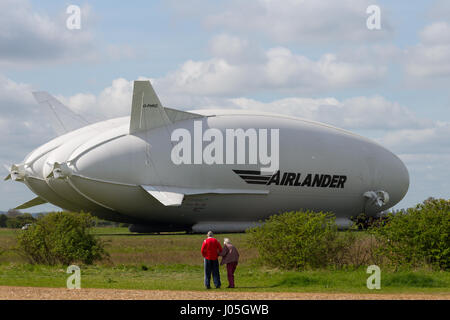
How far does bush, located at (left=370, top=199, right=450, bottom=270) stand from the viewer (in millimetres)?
28203

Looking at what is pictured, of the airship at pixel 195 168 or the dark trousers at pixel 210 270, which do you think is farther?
the airship at pixel 195 168

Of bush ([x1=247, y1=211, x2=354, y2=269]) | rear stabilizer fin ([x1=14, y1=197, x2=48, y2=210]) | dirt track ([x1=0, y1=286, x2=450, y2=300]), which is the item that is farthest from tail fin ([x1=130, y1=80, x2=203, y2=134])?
dirt track ([x1=0, y1=286, x2=450, y2=300])

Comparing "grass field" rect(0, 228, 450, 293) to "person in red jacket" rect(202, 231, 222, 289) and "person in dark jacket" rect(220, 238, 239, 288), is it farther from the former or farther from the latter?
"person in red jacket" rect(202, 231, 222, 289)

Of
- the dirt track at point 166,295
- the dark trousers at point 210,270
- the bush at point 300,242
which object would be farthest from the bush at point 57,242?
the dark trousers at point 210,270

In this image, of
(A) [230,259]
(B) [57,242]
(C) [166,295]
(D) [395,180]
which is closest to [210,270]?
(A) [230,259]

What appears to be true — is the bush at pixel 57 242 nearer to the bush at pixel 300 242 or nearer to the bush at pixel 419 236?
the bush at pixel 300 242

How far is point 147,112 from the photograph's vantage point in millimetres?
53625

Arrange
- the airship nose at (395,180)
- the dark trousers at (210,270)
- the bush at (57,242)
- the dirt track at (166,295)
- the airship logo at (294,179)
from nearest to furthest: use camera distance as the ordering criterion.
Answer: the dirt track at (166,295), the dark trousers at (210,270), the bush at (57,242), the airship logo at (294,179), the airship nose at (395,180)

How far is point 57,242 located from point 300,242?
12041mm

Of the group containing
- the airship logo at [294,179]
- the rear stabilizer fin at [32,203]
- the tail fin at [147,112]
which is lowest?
the rear stabilizer fin at [32,203]

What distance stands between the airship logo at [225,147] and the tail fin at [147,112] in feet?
4.50

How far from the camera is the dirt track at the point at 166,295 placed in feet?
63.8

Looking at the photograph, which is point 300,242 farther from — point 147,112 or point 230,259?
point 147,112

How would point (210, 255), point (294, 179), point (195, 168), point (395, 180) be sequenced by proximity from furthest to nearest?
1. point (395, 180)
2. point (294, 179)
3. point (195, 168)
4. point (210, 255)
